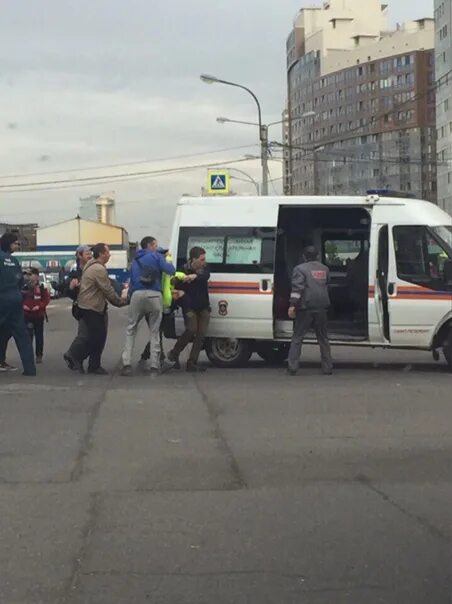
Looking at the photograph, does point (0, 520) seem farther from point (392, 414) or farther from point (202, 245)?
point (202, 245)

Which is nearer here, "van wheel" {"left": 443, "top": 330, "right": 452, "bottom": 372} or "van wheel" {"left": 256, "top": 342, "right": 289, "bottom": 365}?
"van wheel" {"left": 443, "top": 330, "right": 452, "bottom": 372}

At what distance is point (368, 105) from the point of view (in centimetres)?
9162

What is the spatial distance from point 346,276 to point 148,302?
3.54m

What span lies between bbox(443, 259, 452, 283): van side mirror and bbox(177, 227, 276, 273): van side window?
244 cm

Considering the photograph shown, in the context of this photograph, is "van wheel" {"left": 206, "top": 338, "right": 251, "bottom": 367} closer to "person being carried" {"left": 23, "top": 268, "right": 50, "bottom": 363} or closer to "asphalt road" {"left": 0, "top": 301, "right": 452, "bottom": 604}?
"asphalt road" {"left": 0, "top": 301, "right": 452, "bottom": 604}

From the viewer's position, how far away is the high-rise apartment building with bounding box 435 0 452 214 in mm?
83688

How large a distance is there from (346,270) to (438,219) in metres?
2.21

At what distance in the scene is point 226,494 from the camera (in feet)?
19.9

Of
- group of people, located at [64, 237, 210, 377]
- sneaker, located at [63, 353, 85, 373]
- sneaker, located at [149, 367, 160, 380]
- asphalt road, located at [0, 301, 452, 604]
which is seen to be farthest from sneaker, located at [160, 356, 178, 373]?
asphalt road, located at [0, 301, 452, 604]

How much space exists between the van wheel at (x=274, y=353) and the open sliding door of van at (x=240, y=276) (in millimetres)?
946

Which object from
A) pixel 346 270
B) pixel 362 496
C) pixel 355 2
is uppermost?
pixel 355 2

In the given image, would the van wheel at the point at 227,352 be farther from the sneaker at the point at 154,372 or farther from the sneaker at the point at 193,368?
the sneaker at the point at 154,372

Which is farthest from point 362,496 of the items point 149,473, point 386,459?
point 149,473

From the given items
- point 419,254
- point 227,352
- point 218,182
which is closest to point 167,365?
point 227,352
